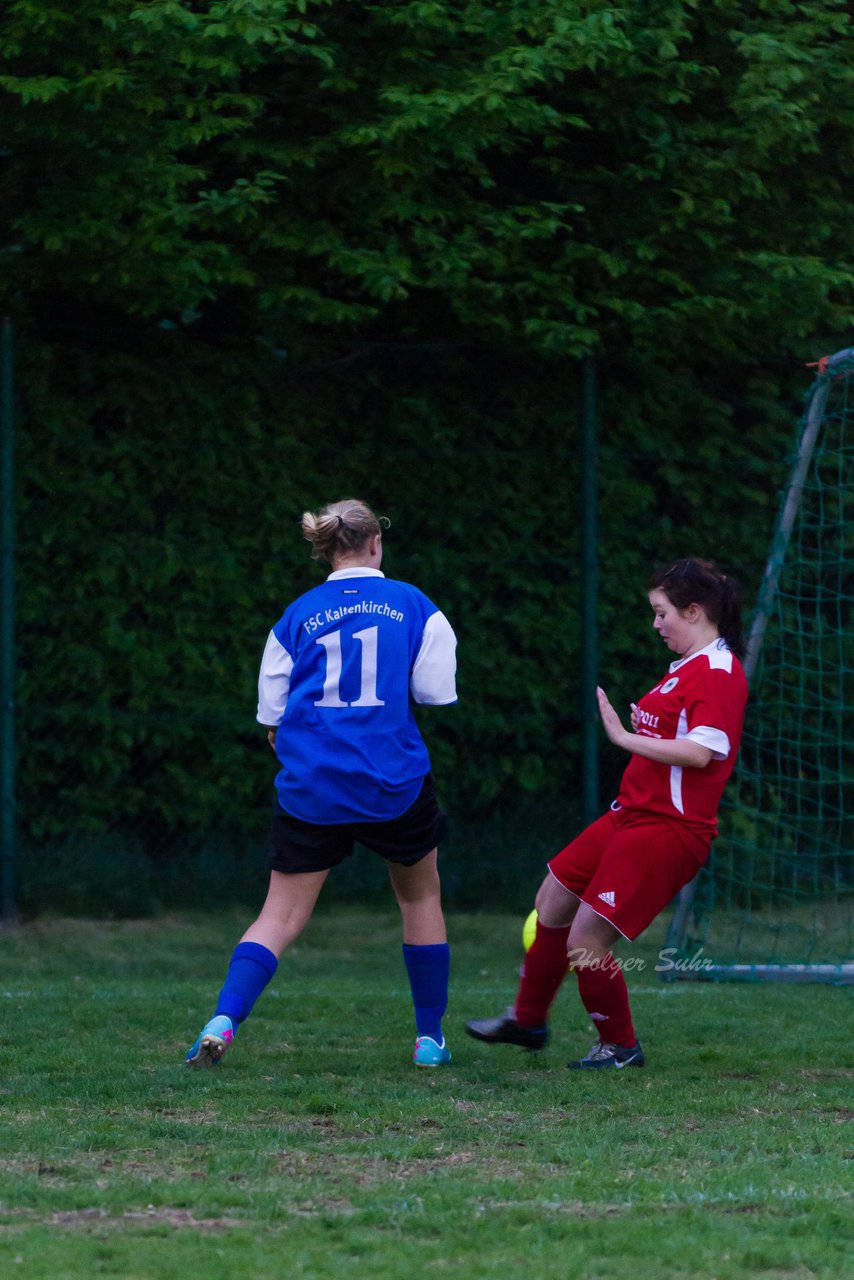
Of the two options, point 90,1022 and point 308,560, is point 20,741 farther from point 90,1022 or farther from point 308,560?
point 90,1022

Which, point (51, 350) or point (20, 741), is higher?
point (51, 350)

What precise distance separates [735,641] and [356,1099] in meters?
1.70

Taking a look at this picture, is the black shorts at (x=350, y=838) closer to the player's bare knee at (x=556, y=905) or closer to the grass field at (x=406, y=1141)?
the player's bare knee at (x=556, y=905)

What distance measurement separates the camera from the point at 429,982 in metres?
4.90

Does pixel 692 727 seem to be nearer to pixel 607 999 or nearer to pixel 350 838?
pixel 607 999

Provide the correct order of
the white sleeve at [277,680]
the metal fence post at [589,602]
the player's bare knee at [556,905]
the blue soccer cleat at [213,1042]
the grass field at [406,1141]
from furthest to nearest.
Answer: the metal fence post at [589,602]
the player's bare knee at [556,905]
the white sleeve at [277,680]
the blue soccer cleat at [213,1042]
the grass field at [406,1141]

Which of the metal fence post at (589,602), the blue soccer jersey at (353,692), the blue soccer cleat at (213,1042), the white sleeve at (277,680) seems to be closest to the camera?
the blue soccer cleat at (213,1042)

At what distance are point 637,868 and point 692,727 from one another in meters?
0.42

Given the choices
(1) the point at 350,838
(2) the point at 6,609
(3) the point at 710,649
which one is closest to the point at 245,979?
(1) the point at 350,838

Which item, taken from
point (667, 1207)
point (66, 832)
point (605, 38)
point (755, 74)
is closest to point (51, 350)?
point (66, 832)

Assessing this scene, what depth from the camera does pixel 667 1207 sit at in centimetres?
326

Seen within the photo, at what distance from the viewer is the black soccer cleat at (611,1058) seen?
4875mm

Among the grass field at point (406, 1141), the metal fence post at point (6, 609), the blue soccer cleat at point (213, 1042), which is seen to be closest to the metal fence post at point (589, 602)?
the grass field at point (406, 1141)

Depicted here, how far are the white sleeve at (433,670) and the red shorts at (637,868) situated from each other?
0.61 meters
